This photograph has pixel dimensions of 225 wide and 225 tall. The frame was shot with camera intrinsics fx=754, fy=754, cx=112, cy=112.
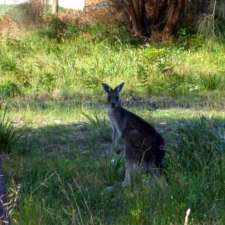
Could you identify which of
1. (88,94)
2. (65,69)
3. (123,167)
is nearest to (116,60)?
(65,69)

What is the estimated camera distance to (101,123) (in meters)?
9.73

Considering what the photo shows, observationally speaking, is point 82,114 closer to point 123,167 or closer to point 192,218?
point 123,167

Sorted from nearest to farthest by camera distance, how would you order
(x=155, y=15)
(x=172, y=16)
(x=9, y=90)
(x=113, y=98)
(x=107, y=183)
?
(x=107, y=183) < (x=113, y=98) < (x=9, y=90) < (x=172, y=16) < (x=155, y=15)

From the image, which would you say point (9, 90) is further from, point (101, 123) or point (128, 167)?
point (128, 167)

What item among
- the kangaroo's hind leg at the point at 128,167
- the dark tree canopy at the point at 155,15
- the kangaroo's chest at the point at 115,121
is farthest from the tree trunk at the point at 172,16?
the kangaroo's hind leg at the point at 128,167

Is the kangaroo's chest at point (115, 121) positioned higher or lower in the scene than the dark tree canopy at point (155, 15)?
lower

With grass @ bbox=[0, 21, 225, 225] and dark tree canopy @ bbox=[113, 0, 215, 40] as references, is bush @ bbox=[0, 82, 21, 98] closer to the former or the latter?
grass @ bbox=[0, 21, 225, 225]

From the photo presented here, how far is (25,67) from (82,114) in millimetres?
5201

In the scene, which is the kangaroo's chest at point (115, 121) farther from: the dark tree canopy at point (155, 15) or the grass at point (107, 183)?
the dark tree canopy at point (155, 15)

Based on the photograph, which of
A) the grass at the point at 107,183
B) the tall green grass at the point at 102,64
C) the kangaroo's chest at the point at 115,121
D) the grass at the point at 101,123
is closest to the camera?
the grass at the point at 107,183

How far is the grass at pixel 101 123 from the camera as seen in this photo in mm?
5500

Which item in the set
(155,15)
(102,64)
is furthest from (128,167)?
(155,15)

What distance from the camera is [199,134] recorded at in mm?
6531

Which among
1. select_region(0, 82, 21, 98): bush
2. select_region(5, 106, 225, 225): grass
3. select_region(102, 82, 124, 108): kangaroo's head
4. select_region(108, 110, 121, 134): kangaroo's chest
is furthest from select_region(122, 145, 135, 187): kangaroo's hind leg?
select_region(0, 82, 21, 98): bush
